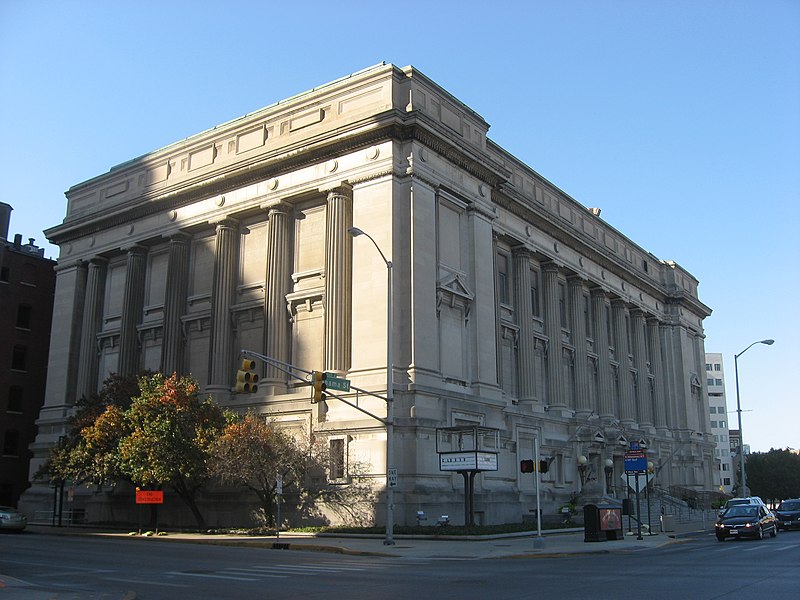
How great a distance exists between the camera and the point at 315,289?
162 feet

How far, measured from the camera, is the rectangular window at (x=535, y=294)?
6512cm

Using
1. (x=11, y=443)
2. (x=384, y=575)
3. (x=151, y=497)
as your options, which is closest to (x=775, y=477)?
(x=11, y=443)

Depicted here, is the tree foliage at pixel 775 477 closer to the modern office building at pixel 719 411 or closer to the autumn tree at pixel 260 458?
the modern office building at pixel 719 411

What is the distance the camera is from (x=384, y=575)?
21016 mm

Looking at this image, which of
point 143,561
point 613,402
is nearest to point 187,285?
point 143,561

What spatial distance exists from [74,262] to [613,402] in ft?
160

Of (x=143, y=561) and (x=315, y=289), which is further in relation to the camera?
(x=315, y=289)

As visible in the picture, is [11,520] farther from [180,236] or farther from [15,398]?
[15,398]

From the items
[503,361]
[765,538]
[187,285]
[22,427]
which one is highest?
[187,285]

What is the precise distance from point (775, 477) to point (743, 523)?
10487 cm

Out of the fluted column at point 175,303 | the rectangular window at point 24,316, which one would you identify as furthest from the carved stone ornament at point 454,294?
the rectangular window at point 24,316

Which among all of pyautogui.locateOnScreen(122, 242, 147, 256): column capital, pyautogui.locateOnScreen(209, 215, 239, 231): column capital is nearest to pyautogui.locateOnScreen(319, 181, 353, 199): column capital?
pyautogui.locateOnScreen(209, 215, 239, 231): column capital

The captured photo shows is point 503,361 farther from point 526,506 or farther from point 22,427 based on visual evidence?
point 22,427

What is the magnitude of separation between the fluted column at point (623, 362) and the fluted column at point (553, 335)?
13.8 metres
